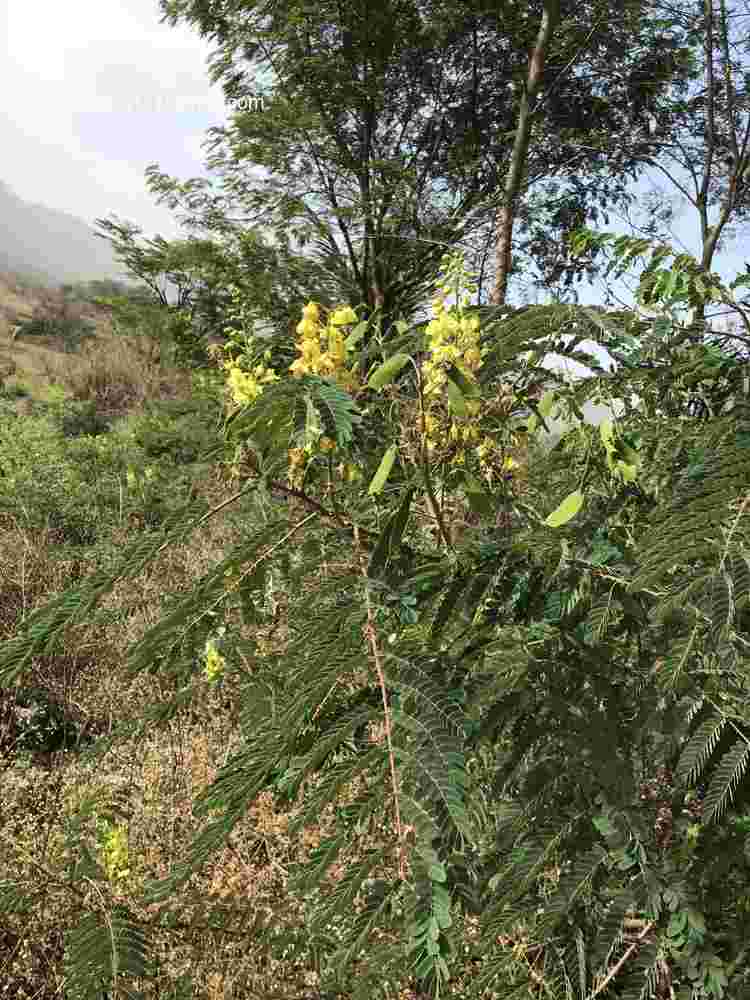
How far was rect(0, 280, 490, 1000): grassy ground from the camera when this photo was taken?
5.83 feet

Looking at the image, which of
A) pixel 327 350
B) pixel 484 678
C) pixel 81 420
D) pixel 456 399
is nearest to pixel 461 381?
pixel 456 399

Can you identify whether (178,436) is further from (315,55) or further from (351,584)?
(351,584)

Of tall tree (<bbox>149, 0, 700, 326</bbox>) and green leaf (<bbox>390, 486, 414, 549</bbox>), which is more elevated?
tall tree (<bbox>149, 0, 700, 326</bbox>)

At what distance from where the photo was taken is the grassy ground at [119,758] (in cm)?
178

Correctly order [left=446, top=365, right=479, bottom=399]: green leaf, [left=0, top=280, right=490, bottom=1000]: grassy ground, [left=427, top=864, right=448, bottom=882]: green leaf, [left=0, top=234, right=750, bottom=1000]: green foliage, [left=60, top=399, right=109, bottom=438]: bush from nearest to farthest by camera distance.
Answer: [left=427, top=864, right=448, bottom=882]: green leaf → [left=0, top=234, right=750, bottom=1000]: green foliage → [left=446, top=365, right=479, bottom=399]: green leaf → [left=0, top=280, right=490, bottom=1000]: grassy ground → [left=60, top=399, right=109, bottom=438]: bush

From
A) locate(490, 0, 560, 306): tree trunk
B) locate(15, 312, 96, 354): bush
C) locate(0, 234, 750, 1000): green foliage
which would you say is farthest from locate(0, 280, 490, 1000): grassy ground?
locate(15, 312, 96, 354): bush

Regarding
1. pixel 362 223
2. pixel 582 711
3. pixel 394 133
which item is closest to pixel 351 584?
pixel 582 711

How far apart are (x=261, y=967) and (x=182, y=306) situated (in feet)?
26.2

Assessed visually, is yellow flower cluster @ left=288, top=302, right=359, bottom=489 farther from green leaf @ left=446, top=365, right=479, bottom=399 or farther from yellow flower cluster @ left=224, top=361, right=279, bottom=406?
yellow flower cluster @ left=224, top=361, right=279, bottom=406

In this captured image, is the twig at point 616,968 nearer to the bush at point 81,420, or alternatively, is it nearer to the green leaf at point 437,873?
the green leaf at point 437,873

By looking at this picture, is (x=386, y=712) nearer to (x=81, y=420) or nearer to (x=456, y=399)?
(x=456, y=399)

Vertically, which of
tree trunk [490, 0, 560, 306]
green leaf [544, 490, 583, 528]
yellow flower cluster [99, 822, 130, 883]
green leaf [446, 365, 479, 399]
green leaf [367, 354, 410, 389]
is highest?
tree trunk [490, 0, 560, 306]

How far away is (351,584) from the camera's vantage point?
763 millimetres

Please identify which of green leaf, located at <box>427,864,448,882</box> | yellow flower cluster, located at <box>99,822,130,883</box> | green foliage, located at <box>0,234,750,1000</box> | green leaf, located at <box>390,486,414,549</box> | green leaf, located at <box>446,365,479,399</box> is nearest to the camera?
green leaf, located at <box>427,864,448,882</box>
